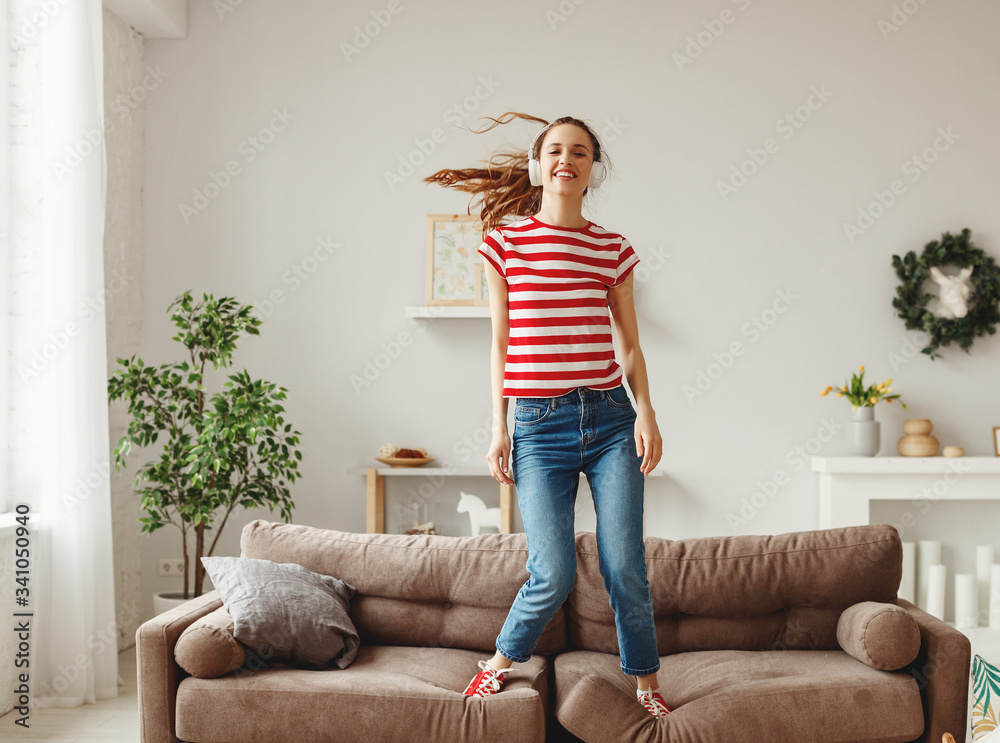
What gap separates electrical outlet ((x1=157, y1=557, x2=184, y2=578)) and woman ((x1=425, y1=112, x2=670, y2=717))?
8.13 feet

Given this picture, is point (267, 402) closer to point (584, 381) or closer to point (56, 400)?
point (56, 400)

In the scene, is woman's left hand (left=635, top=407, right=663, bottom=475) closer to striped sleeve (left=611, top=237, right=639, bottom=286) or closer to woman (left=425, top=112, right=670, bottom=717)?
woman (left=425, top=112, right=670, bottom=717)

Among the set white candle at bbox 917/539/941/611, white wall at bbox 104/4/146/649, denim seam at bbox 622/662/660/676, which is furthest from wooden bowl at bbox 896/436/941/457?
white wall at bbox 104/4/146/649

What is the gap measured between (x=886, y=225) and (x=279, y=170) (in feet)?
9.40

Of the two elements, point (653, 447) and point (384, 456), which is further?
point (384, 456)

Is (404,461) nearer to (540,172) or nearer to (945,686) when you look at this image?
(540,172)

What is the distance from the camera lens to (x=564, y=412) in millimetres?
1899

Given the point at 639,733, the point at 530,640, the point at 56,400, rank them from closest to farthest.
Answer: the point at 639,733, the point at 530,640, the point at 56,400

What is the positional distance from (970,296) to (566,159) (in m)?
2.74

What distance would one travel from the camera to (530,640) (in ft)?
6.26

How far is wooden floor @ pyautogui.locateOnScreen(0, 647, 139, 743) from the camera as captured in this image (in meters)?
2.63

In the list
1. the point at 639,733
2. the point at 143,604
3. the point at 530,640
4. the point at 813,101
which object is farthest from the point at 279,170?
the point at 639,733

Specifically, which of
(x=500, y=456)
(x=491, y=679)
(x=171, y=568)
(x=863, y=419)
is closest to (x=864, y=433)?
(x=863, y=419)

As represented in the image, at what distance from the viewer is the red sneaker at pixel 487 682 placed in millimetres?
1835
